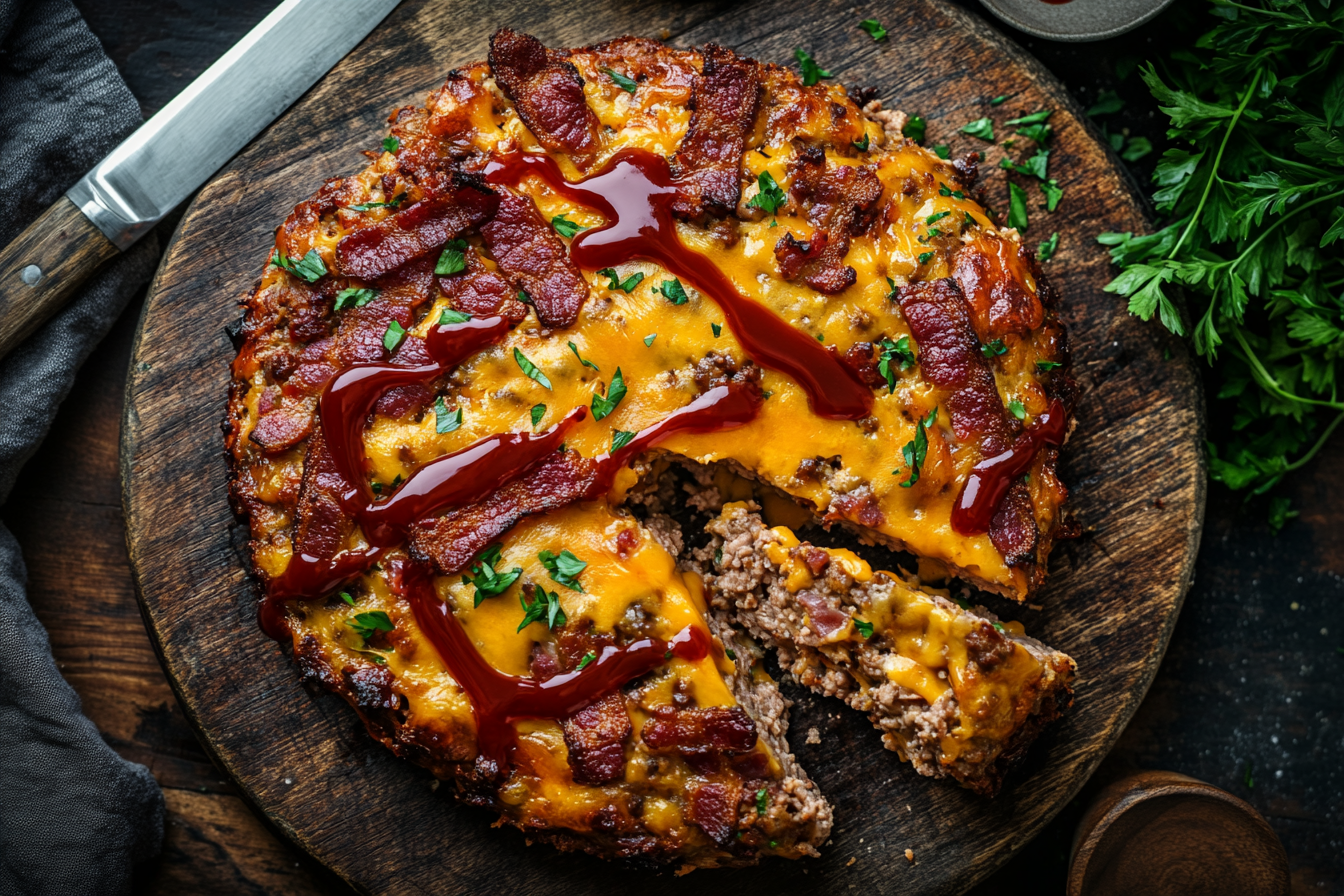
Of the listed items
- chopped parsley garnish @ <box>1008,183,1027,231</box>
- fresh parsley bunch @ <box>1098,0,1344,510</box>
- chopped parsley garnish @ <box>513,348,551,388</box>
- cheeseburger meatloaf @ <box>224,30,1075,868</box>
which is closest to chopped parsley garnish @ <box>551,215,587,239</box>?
cheeseburger meatloaf @ <box>224,30,1075,868</box>

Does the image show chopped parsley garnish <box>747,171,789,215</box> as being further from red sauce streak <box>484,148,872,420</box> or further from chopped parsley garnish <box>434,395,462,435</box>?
chopped parsley garnish <box>434,395,462,435</box>

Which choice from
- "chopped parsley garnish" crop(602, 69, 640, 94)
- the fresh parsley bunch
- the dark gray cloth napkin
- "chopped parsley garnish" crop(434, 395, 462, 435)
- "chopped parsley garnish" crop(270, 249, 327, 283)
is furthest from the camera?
the dark gray cloth napkin

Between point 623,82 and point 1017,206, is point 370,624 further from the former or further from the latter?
point 1017,206

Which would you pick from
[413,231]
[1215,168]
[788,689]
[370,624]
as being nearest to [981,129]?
[1215,168]

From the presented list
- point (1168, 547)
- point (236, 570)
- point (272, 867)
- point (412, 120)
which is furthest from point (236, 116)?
point (1168, 547)

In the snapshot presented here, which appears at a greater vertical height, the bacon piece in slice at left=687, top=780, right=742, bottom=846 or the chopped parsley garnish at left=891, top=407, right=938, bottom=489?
the chopped parsley garnish at left=891, top=407, right=938, bottom=489

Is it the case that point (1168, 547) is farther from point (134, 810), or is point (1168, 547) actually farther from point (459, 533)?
point (134, 810)
